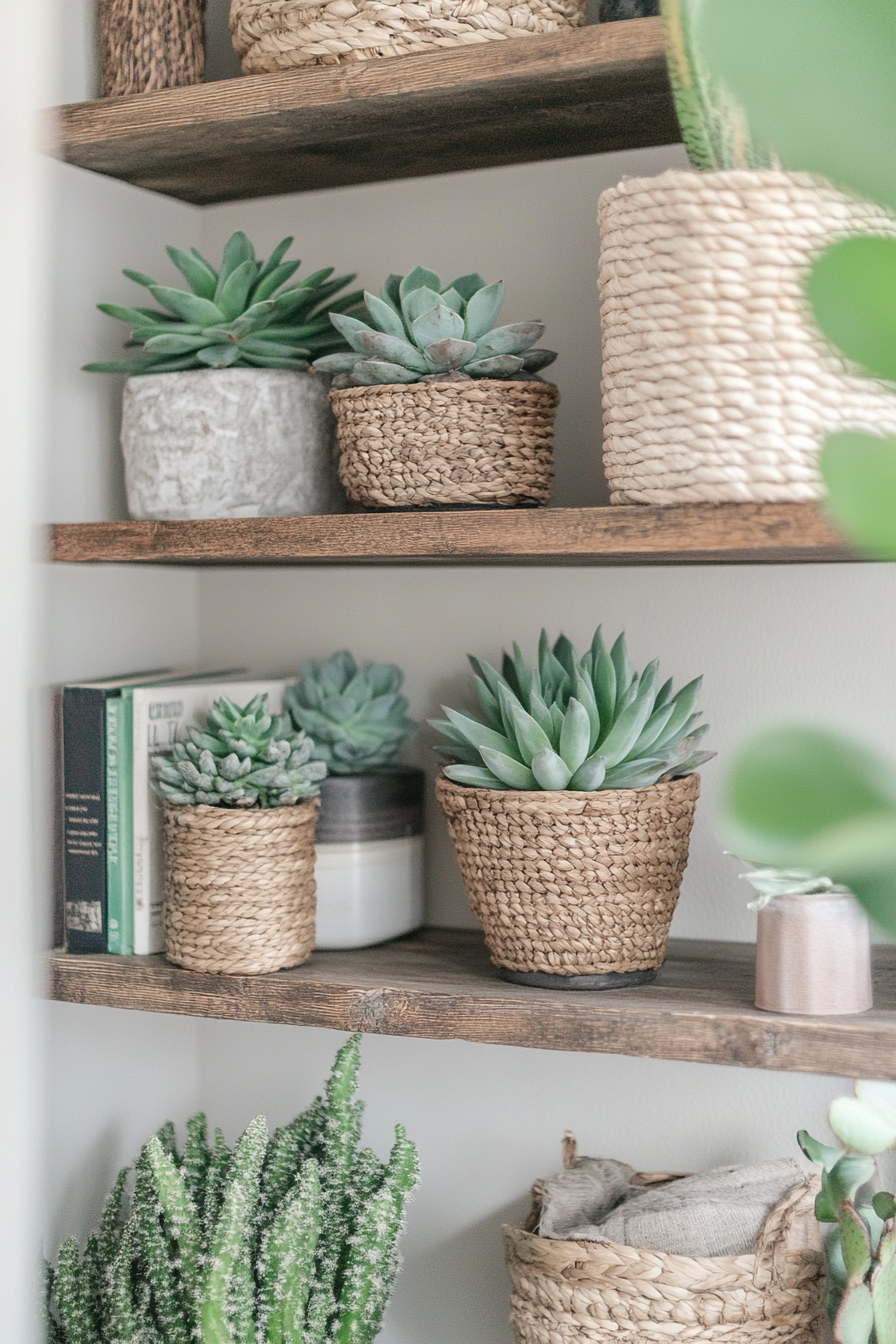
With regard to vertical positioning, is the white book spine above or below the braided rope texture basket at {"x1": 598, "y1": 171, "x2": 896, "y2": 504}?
below

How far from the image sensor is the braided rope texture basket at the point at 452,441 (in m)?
0.86

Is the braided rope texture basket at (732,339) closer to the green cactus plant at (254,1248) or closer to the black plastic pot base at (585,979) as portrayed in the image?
the black plastic pot base at (585,979)

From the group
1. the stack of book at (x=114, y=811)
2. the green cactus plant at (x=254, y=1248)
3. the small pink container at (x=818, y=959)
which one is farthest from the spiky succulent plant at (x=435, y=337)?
the green cactus plant at (x=254, y=1248)

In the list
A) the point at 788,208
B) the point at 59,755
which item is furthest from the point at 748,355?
the point at 59,755

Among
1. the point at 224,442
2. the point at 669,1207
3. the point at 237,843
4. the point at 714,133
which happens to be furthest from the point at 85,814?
the point at 714,133

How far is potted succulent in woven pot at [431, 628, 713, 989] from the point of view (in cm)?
84

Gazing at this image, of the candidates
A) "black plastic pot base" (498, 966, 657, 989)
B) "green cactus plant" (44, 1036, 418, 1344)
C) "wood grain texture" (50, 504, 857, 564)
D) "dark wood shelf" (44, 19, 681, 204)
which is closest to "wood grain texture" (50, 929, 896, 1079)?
"black plastic pot base" (498, 966, 657, 989)

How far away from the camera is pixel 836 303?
141 mm

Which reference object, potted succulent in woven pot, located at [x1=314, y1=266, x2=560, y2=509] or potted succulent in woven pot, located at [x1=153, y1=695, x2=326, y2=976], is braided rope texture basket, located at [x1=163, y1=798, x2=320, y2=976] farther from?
potted succulent in woven pot, located at [x1=314, y1=266, x2=560, y2=509]

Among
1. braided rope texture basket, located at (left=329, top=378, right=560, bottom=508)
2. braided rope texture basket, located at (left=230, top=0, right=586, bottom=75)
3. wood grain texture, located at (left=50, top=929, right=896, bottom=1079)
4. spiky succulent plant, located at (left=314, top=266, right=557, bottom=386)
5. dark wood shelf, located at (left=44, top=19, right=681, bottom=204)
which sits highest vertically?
braided rope texture basket, located at (left=230, top=0, right=586, bottom=75)

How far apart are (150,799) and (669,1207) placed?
1.62 ft

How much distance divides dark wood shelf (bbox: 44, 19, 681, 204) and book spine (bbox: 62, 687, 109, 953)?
1.44 feet

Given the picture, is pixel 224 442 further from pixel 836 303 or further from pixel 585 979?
pixel 836 303

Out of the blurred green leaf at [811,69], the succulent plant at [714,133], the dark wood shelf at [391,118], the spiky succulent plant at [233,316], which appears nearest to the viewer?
the blurred green leaf at [811,69]
